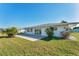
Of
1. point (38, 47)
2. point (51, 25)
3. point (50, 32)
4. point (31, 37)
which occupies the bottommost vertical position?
point (38, 47)

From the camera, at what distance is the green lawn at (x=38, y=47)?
17.5ft

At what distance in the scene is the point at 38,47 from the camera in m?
5.44

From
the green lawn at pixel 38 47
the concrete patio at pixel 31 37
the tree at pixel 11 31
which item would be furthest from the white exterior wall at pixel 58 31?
the tree at pixel 11 31

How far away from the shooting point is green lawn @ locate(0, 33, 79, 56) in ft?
17.5

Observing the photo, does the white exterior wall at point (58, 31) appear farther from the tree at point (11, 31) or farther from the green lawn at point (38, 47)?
the tree at point (11, 31)

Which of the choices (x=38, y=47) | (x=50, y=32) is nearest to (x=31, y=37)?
(x=38, y=47)

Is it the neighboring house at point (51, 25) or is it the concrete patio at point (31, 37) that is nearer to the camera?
the neighboring house at point (51, 25)

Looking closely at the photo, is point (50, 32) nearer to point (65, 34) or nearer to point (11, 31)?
point (65, 34)

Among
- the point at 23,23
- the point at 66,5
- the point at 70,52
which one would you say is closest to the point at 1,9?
the point at 23,23

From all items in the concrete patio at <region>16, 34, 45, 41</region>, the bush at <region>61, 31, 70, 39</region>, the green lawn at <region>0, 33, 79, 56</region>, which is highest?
the bush at <region>61, 31, 70, 39</region>

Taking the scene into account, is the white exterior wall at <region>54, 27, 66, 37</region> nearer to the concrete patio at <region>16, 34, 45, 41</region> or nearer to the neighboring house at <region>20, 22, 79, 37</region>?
the neighboring house at <region>20, 22, 79, 37</region>

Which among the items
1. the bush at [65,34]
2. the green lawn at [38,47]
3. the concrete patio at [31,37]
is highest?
the bush at [65,34]

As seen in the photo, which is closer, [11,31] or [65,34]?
[65,34]

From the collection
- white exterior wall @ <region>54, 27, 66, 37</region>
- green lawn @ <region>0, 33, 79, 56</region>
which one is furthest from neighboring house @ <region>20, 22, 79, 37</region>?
green lawn @ <region>0, 33, 79, 56</region>
